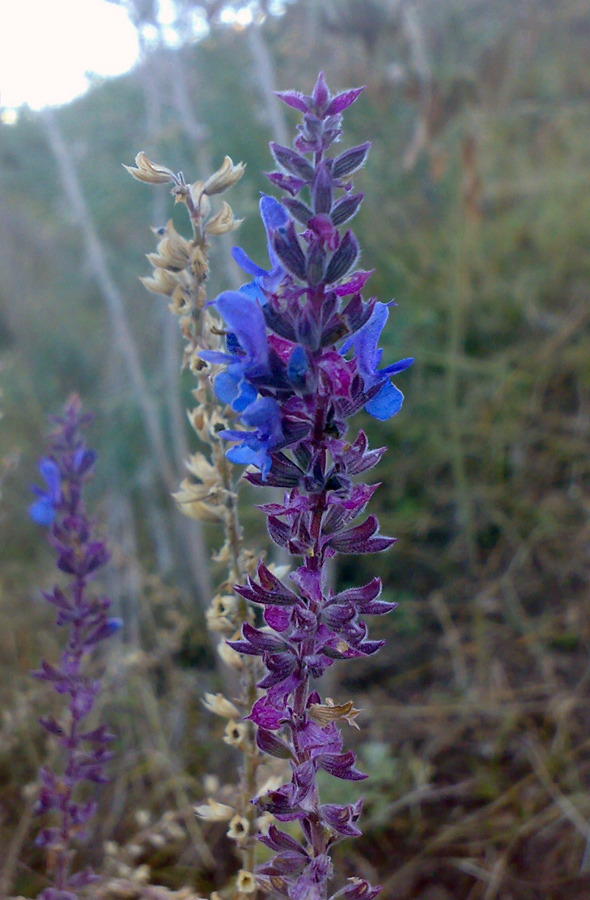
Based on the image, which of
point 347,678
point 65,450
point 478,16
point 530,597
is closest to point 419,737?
point 347,678

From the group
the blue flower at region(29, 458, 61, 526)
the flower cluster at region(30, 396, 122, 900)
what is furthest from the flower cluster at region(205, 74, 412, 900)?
the blue flower at region(29, 458, 61, 526)

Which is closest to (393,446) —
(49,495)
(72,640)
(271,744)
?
(49,495)

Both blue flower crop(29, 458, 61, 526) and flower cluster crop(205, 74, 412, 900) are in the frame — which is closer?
flower cluster crop(205, 74, 412, 900)

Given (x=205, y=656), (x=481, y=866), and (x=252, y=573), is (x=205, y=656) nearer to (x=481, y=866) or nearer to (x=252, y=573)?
(x=481, y=866)

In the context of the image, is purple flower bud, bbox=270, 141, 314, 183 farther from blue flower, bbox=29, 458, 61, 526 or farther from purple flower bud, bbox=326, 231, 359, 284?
blue flower, bbox=29, 458, 61, 526

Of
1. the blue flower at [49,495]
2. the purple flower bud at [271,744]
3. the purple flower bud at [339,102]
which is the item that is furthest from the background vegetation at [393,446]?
the purple flower bud at [339,102]

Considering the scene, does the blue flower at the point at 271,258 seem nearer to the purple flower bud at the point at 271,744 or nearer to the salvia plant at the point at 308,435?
the salvia plant at the point at 308,435

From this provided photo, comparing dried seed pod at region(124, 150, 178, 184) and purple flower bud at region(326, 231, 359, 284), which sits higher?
dried seed pod at region(124, 150, 178, 184)
